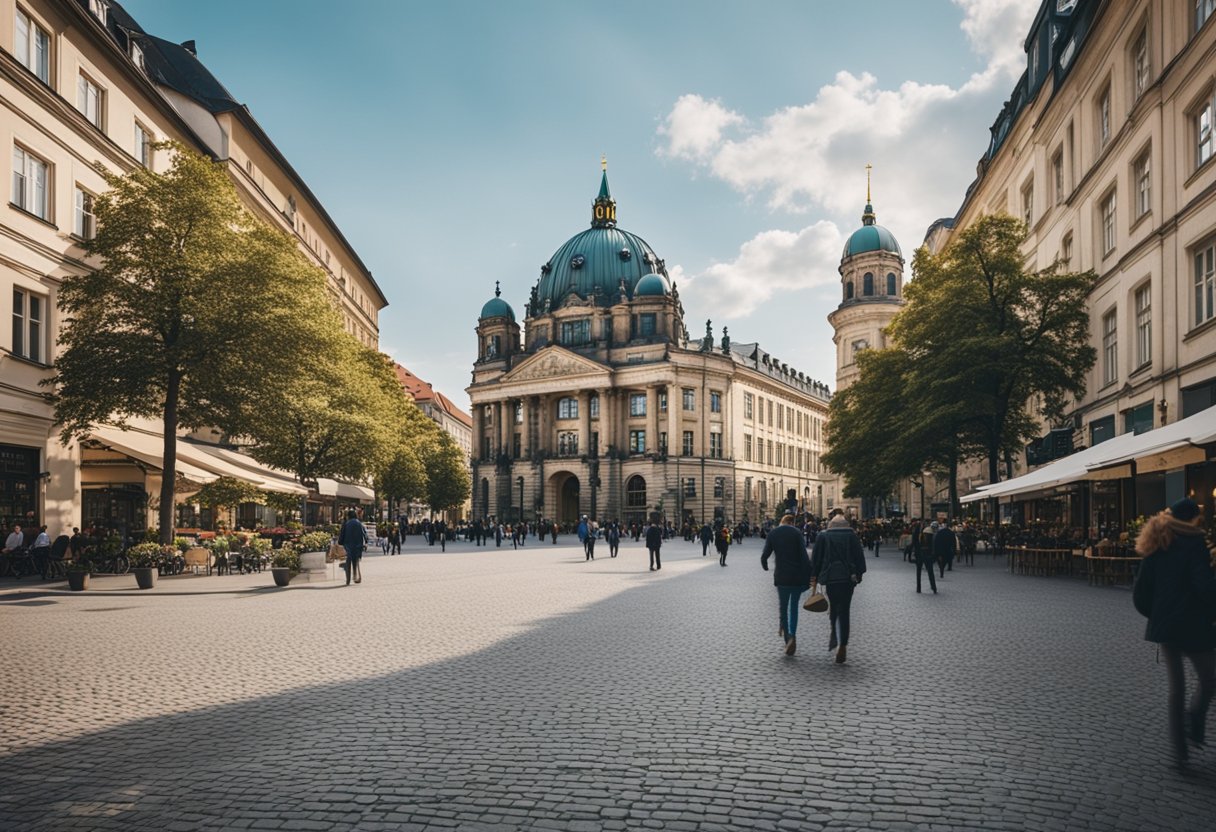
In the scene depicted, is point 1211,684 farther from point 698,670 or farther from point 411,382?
point 411,382

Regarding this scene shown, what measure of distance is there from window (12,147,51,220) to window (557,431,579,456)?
74.6 m

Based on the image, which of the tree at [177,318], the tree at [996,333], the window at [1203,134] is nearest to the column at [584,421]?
the tree at [996,333]

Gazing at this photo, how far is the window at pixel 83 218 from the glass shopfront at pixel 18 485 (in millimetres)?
6923

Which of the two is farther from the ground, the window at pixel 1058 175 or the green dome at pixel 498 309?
the green dome at pixel 498 309

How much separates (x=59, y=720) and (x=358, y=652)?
4.20 m

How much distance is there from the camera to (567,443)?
99812 mm

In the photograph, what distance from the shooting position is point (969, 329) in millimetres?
31922

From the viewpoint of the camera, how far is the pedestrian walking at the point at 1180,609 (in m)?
6.48

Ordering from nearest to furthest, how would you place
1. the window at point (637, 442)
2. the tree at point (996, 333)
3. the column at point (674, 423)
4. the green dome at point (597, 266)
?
1. the tree at point (996, 333)
2. the column at point (674, 423)
3. the window at point (637, 442)
4. the green dome at point (597, 266)

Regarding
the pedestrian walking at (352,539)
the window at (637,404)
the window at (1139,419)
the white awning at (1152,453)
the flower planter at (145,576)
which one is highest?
the window at (637,404)

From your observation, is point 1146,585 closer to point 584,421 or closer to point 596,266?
point 584,421

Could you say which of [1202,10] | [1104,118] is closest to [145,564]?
[1202,10]

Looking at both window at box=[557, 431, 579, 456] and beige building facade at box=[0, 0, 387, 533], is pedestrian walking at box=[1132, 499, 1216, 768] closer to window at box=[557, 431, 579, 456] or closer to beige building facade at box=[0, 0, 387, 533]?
beige building facade at box=[0, 0, 387, 533]

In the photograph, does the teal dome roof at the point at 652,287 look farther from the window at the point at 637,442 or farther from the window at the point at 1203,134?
the window at the point at 1203,134
